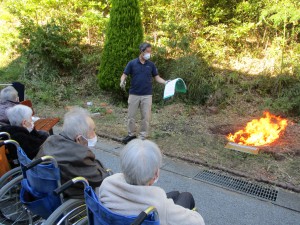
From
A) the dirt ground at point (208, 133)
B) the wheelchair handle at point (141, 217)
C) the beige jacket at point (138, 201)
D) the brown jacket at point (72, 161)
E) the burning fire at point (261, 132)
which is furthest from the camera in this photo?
the burning fire at point (261, 132)

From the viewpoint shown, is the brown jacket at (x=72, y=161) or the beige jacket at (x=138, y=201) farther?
the brown jacket at (x=72, y=161)

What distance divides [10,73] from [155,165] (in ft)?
28.6

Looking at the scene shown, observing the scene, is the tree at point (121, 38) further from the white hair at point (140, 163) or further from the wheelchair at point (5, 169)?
the white hair at point (140, 163)

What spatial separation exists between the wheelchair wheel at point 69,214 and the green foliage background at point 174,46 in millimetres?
4855

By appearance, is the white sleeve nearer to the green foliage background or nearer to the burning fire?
the burning fire

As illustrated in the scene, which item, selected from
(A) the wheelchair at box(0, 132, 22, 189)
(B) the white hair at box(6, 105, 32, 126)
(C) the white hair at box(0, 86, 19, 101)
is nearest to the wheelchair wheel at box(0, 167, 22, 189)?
(A) the wheelchair at box(0, 132, 22, 189)

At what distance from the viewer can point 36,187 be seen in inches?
89.6

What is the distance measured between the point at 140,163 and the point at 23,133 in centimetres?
168

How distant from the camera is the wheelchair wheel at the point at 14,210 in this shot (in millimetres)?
2676

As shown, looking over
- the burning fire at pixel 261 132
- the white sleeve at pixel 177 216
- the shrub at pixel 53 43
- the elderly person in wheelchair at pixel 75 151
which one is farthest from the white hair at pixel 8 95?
the shrub at pixel 53 43

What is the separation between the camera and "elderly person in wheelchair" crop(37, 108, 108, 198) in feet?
7.21

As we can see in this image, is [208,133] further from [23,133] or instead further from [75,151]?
[75,151]

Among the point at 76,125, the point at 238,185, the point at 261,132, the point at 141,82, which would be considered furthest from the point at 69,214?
the point at 261,132

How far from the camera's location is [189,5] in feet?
27.1
